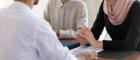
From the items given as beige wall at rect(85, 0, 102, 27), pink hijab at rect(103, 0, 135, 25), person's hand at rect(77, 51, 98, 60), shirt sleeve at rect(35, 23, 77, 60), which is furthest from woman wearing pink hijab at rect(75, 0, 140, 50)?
beige wall at rect(85, 0, 102, 27)

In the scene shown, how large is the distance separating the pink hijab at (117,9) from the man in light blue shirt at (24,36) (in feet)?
3.78

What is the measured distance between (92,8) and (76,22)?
154 cm

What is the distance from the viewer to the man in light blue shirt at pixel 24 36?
3.42 ft

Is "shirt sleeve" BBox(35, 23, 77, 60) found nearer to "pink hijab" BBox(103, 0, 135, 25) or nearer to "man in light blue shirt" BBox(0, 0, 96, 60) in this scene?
"man in light blue shirt" BBox(0, 0, 96, 60)

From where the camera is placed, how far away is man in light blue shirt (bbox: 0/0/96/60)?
1.04 metres

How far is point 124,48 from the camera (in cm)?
193

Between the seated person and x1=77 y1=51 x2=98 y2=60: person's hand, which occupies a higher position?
the seated person

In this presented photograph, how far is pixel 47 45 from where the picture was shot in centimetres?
108

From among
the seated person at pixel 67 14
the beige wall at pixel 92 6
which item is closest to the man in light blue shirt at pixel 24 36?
Answer: the seated person at pixel 67 14

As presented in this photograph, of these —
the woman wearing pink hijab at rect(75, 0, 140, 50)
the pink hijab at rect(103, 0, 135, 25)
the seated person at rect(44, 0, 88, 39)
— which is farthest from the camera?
the seated person at rect(44, 0, 88, 39)

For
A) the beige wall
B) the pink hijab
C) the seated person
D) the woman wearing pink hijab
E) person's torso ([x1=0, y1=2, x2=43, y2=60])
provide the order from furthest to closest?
the beige wall
the seated person
the pink hijab
the woman wearing pink hijab
person's torso ([x1=0, y1=2, x2=43, y2=60])

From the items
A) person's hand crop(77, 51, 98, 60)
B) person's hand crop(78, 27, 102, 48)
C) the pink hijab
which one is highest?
the pink hijab

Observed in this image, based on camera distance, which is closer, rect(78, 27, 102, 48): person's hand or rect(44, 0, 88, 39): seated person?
rect(78, 27, 102, 48): person's hand

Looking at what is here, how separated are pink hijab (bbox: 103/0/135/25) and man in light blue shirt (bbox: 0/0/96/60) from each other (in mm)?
1151
